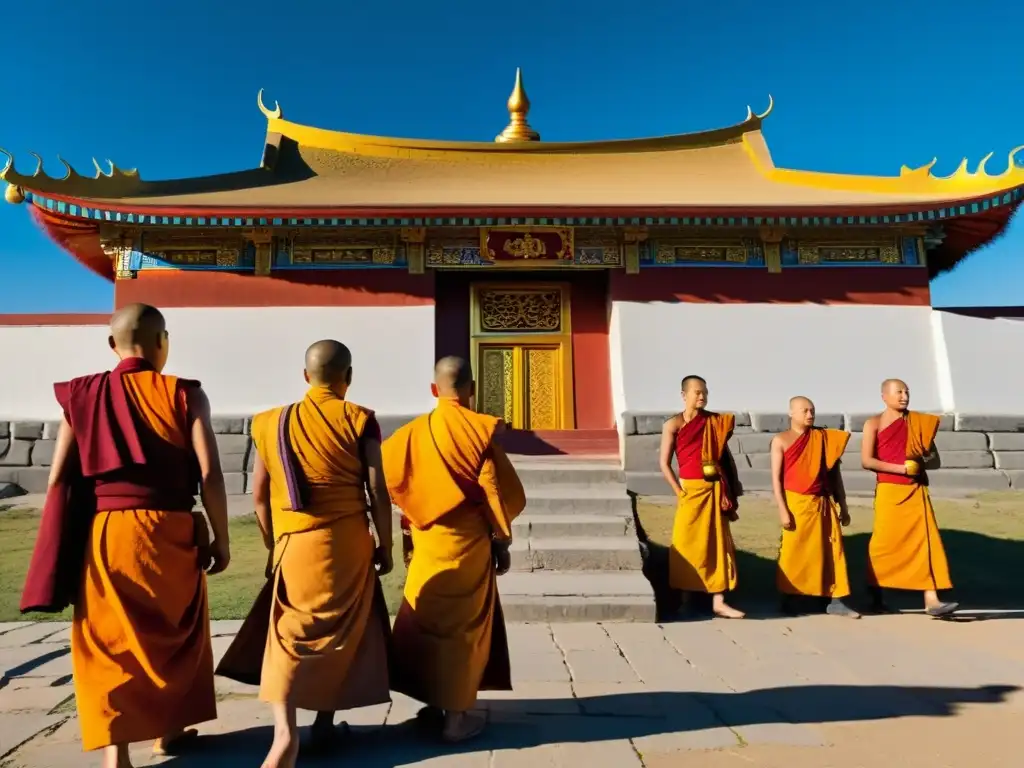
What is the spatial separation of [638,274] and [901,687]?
6447 millimetres

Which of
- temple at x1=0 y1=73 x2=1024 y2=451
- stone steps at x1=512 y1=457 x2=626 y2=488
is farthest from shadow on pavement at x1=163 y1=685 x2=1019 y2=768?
temple at x1=0 y1=73 x2=1024 y2=451

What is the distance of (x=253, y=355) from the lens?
8.87 meters

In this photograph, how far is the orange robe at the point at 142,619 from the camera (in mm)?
2266

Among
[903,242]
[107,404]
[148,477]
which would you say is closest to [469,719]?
[148,477]

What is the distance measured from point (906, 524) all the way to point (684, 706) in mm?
2718

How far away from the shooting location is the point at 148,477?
238cm

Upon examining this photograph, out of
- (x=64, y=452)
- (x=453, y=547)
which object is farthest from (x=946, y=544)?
(x=64, y=452)

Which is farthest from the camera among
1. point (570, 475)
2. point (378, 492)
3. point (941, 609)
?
point (570, 475)

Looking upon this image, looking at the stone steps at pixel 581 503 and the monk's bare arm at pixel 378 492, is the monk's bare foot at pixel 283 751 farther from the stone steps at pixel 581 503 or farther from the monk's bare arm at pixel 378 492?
the stone steps at pixel 581 503

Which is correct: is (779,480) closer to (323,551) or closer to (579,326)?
(323,551)

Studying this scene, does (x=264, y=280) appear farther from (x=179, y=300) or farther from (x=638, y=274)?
(x=638, y=274)

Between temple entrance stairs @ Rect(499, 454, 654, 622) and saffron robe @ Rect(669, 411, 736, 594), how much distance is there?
32cm

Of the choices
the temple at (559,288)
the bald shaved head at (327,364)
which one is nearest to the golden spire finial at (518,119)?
the temple at (559,288)

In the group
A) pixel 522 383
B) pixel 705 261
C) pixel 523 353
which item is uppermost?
pixel 705 261
